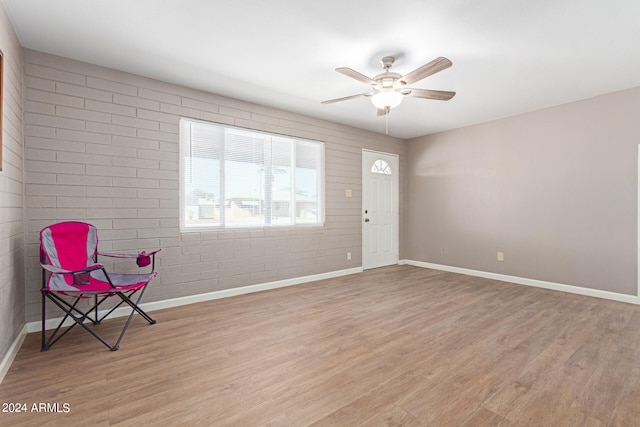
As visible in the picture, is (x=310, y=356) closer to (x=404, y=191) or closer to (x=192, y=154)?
(x=192, y=154)

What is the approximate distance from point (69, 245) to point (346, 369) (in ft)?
8.76

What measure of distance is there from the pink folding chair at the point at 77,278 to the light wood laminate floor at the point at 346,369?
195 millimetres

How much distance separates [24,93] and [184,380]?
2897mm

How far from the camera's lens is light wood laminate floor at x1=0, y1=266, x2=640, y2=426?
5.37ft

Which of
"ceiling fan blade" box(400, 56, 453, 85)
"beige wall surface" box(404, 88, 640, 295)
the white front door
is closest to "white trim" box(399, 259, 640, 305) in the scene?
"beige wall surface" box(404, 88, 640, 295)

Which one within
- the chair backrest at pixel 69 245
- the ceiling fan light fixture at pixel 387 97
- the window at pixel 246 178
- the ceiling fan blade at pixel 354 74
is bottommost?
the chair backrest at pixel 69 245

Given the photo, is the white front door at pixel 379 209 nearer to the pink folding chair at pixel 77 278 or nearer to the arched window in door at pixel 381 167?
the arched window in door at pixel 381 167

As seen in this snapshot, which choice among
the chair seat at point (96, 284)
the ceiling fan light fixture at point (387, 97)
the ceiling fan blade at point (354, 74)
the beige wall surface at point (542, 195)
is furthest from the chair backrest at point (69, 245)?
the beige wall surface at point (542, 195)

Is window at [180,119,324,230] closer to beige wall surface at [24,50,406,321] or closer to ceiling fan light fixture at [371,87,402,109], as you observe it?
beige wall surface at [24,50,406,321]

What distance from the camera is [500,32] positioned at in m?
2.45

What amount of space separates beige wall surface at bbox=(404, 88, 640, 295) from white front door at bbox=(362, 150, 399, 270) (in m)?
0.55

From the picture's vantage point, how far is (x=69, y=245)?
8.82 feet

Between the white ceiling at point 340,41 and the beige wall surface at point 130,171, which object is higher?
the white ceiling at point 340,41

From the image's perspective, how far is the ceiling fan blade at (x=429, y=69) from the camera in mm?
2337
